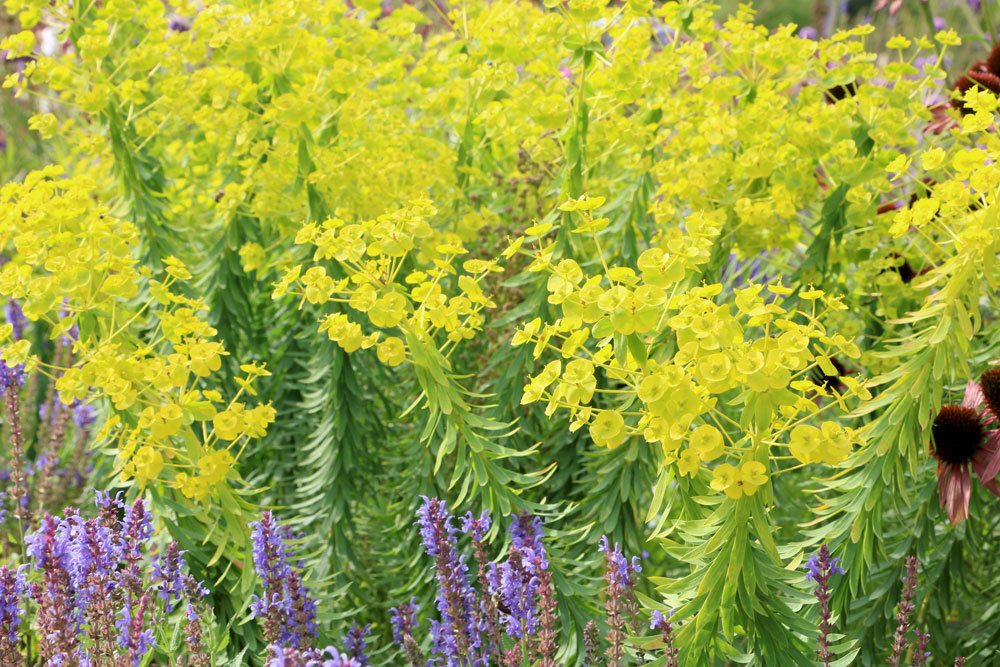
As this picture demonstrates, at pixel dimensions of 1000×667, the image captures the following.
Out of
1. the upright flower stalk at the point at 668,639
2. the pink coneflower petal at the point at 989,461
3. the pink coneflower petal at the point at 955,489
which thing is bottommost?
the pink coneflower petal at the point at 955,489

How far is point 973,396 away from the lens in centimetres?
241

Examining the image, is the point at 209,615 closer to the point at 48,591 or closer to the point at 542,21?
the point at 48,591

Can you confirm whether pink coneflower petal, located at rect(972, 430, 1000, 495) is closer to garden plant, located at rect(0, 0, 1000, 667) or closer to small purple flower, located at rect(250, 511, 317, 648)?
garden plant, located at rect(0, 0, 1000, 667)

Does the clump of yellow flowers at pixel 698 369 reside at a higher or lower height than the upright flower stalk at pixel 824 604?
higher

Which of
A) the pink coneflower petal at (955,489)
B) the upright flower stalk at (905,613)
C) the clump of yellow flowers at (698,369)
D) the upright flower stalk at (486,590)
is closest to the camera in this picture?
the clump of yellow flowers at (698,369)

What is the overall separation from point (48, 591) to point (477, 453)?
84 cm

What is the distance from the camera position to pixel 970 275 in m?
2.17

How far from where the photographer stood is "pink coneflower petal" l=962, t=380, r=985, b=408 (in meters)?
2.39

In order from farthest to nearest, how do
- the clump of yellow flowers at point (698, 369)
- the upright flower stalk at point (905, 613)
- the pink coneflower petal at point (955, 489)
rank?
the pink coneflower petal at point (955, 489)
the upright flower stalk at point (905, 613)
the clump of yellow flowers at point (698, 369)

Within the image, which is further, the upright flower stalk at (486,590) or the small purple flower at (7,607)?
the upright flower stalk at (486,590)

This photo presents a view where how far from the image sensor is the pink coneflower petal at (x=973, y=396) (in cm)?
239

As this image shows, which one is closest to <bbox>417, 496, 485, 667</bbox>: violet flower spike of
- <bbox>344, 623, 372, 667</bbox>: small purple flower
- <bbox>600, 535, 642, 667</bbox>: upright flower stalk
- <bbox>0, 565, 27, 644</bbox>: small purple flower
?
<bbox>344, 623, 372, 667</bbox>: small purple flower

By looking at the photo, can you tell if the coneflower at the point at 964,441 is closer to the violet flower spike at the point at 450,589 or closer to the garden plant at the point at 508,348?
the garden plant at the point at 508,348

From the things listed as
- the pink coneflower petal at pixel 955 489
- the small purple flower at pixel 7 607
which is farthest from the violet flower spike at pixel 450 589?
the pink coneflower petal at pixel 955 489
